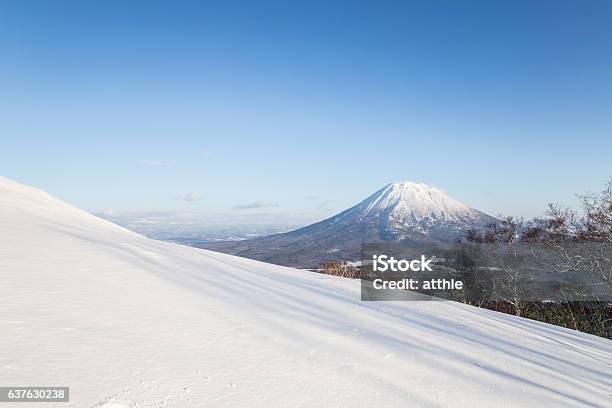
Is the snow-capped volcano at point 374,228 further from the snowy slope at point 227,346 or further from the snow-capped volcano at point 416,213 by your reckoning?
the snowy slope at point 227,346

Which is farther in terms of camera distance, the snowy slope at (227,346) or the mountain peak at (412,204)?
the mountain peak at (412,204)

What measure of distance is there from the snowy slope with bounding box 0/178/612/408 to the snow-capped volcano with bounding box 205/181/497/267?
55.8m

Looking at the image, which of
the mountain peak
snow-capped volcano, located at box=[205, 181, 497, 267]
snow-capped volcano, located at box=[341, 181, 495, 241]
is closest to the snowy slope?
snow-capped volcano, located at box=[205, 181, 497, 267]

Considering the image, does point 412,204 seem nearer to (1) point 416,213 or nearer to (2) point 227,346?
(1) point 416,213

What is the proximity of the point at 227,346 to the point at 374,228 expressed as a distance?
9080 centimetres

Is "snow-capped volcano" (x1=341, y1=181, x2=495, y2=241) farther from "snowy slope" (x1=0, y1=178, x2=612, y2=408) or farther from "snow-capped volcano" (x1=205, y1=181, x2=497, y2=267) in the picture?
"snowy slope" (x1=0, y1=178, x2=612, y2=408)

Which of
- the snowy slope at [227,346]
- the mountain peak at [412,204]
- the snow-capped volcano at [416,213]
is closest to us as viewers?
the snowy slope at [227,346]

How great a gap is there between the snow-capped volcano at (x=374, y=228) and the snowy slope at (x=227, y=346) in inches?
2197

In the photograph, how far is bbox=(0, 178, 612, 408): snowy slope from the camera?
1.85m

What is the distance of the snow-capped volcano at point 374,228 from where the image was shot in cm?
7394

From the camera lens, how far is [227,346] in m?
2.40

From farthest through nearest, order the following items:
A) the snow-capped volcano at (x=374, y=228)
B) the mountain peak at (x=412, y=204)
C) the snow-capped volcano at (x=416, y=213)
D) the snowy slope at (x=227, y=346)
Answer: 1. the mountain peak at (x=412, y=204)
2. the snow-capped volcano at (x=416, y=213)
3. the snow-capped volcano at (x=374, y=228)
4. the snowy slope at (x=227, y=346)

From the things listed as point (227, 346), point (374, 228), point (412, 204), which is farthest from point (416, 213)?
point (227, 346)

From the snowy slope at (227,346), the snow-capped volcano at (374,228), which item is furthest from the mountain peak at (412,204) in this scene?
the snowy slope at (227,346)
